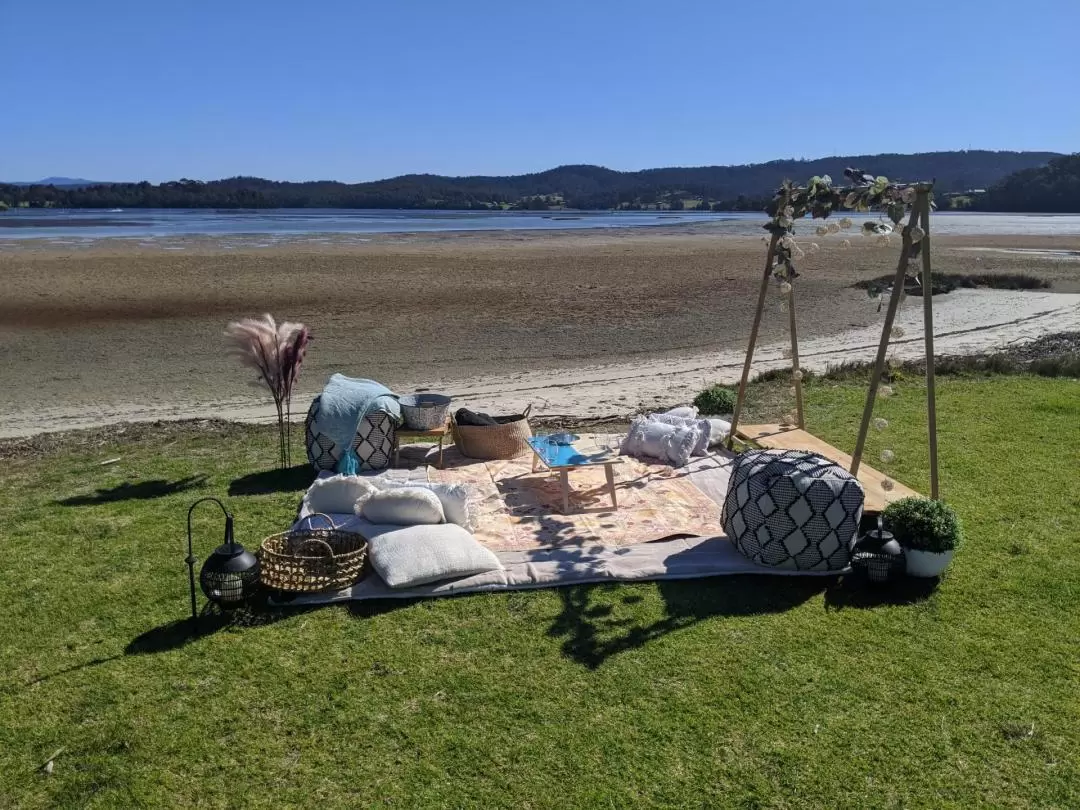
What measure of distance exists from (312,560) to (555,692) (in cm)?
201

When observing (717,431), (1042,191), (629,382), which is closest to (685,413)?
(717,431)

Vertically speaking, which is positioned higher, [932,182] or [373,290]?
[932,182]

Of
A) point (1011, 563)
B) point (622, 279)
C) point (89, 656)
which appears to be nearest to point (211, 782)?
point (89, 656)

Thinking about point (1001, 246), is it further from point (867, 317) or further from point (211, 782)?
point (211, 782)

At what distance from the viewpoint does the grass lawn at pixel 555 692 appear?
4.07 m

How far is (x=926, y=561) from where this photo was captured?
5.96 m

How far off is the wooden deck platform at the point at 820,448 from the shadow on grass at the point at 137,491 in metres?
5.59

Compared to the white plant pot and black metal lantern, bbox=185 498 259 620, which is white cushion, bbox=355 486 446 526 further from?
the white plant pot

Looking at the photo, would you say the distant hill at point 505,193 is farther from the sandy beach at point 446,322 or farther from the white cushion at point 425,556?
the white cushion at point 425,556

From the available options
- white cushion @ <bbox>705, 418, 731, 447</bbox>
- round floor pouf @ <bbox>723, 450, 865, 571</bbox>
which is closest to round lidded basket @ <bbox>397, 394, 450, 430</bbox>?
white cushion @ <bbox>705, 418, 731, 447</bbox>

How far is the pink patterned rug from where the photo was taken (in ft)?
22.6

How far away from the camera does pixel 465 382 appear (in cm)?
1556

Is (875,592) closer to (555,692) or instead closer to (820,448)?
(555,692)

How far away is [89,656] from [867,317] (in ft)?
68.6
